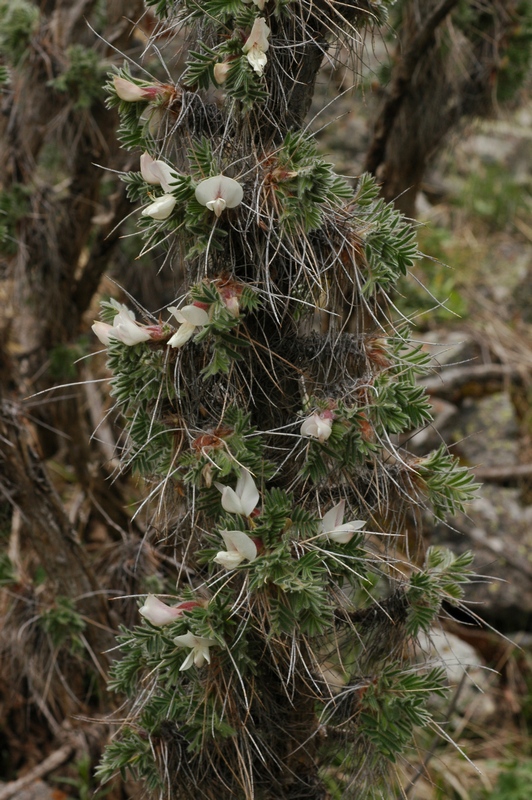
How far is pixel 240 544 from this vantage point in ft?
3.73

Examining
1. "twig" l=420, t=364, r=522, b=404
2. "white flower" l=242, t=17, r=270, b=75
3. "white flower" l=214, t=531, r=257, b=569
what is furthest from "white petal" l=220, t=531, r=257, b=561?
"twig" l=420, t=364, r=522, b=404

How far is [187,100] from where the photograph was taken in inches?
49.9

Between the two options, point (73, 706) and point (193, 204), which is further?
point (73, 706)

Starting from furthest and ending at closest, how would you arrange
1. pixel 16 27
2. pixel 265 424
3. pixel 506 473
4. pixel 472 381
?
1. pixel 472 381
2. pixel 506 473
3. pixel 16 27
4. pixel 265 424

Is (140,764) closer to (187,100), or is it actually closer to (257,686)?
(257,686)

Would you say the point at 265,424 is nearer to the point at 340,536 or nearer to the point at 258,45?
the point at 340,536

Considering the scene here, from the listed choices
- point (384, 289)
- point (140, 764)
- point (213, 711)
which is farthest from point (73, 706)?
point (384, 289)

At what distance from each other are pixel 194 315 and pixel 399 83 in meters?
1.67

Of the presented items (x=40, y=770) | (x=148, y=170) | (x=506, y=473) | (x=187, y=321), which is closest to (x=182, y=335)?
(x=187, y=321)

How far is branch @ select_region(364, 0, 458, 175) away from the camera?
7.67ft

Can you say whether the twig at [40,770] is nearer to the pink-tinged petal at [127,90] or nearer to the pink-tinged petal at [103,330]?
the pink-tinged petal at [103,330]

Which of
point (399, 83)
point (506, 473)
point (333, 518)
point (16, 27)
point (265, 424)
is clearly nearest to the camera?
point (333, 518)

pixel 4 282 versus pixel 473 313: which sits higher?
pixel 4 282

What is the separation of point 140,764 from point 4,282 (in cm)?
176
